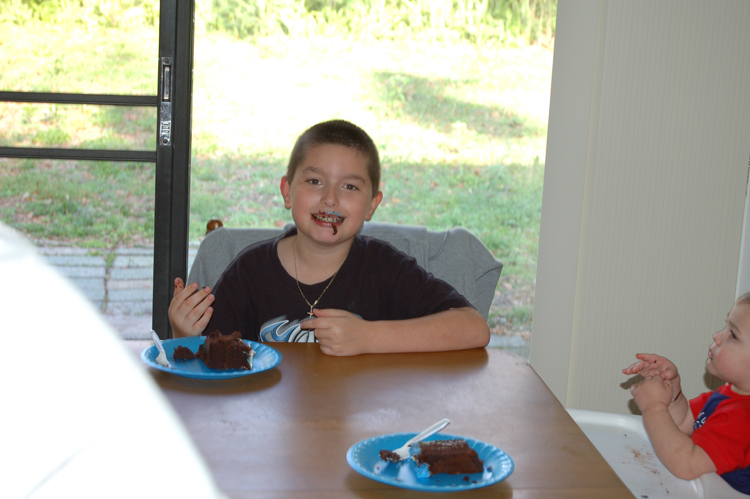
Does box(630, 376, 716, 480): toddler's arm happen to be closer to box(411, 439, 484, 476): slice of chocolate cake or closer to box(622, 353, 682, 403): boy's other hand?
box(622, 353, 682, 403): boy's other hand

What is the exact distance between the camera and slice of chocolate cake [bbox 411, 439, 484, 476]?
2.80 ft

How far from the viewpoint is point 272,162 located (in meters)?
2.91

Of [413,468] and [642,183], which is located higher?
[642,183]

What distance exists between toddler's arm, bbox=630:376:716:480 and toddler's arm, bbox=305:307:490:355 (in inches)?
14.4

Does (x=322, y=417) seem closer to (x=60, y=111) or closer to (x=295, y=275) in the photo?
(x=295, y=275)

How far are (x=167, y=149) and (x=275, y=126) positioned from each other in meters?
0.45

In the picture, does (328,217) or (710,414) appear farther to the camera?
(328,217)

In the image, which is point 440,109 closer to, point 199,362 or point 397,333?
point 397,333

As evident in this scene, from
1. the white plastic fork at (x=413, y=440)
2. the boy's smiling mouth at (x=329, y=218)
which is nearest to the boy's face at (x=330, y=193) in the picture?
the boy's smiling mouth at (x=329, y=218)

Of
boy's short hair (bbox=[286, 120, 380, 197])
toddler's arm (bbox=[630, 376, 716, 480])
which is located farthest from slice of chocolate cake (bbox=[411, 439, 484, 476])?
boy's short hair (bbox=[286, 120, 380, 197])

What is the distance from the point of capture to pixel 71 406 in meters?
0.32

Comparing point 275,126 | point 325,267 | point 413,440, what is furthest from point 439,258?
point 413,440

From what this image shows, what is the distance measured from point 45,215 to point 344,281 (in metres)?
1.65

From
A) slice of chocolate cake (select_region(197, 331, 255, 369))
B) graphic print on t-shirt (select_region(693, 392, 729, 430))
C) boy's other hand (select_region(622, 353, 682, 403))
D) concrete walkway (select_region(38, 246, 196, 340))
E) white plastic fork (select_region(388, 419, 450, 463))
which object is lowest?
concrete walkway (select_region(38, 246, 196, 340))
